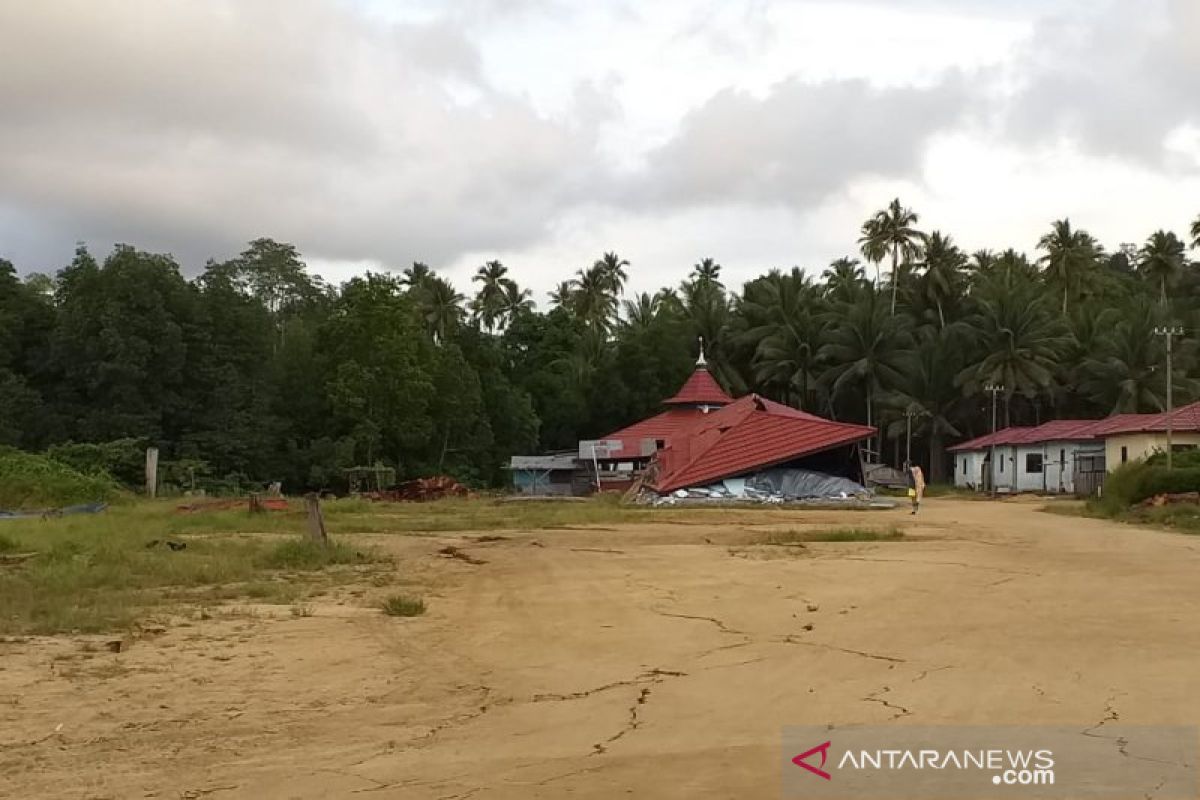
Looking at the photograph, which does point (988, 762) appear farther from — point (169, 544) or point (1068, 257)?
point (1068, 257)

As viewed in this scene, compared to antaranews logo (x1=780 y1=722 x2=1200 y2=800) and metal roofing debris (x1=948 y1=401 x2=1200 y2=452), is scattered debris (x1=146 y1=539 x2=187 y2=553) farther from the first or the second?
metal roofing debris (x1=948 y1=401 x2=1200 y2=452)

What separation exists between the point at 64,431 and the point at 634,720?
143 ft

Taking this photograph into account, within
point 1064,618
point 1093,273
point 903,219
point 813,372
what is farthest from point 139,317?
point 1093,273

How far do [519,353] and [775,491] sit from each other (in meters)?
31.1

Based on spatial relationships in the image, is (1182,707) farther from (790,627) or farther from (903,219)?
(903,219)

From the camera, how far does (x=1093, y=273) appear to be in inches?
2653

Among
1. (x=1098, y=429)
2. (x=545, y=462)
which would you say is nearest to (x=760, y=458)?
(x=545, y=462)

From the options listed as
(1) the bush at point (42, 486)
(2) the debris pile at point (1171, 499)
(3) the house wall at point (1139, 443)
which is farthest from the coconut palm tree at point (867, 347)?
(1) the bush at point (42, 486)

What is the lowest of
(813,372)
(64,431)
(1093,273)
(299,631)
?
(299,631)

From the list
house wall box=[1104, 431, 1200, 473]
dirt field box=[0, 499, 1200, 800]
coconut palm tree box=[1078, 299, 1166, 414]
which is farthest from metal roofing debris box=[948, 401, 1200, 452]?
dirt field box=[0, 499, 1200, 800]

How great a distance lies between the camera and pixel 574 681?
7355 millimetres

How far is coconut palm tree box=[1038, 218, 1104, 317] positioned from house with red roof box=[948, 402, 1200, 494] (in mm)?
14873

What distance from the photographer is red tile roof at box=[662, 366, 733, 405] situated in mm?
52781

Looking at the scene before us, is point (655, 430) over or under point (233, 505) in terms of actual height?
over
